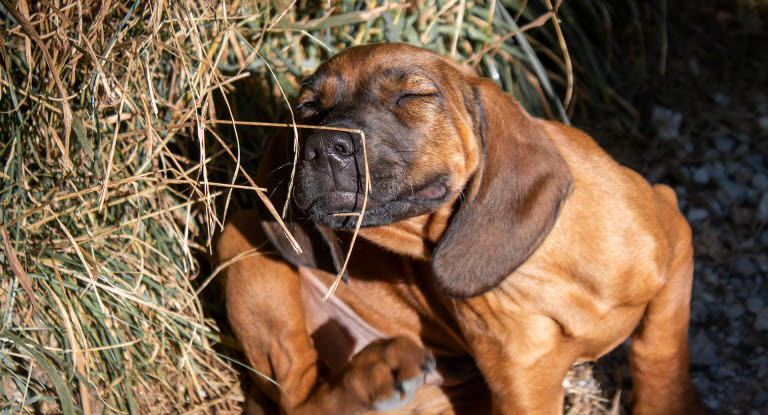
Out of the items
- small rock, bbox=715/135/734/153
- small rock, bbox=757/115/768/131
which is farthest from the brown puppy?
small rock, bbox=757/115/768/131

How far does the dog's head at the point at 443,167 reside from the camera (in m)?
2.43

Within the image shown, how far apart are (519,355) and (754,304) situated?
1465 mm

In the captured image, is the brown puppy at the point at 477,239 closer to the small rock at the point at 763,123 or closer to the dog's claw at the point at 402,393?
the dog's claw at the point at 402,393

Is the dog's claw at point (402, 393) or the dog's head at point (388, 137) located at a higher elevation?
the dog's head at point (388, 137)

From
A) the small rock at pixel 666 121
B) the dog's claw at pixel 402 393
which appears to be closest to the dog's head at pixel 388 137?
the dog's claw at pixel 402 393

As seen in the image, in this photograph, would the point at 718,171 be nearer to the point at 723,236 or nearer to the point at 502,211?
the point at 723,236

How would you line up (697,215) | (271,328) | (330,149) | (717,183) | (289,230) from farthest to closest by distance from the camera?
(717,183) → (697,215) → (271,328) → (289,230) → (330,149)

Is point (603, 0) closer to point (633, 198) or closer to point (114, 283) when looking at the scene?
point (633, 198)

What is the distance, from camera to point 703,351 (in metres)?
3.35

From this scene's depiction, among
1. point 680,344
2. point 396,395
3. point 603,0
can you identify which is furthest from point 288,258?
point 603,0

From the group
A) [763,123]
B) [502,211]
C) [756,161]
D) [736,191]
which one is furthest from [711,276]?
[502,211]

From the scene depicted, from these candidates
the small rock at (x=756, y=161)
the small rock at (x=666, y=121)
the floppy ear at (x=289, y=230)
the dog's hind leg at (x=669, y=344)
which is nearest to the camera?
the dog's hind leg at (x=669, y=344)

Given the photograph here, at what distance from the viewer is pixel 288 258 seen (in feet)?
9.98

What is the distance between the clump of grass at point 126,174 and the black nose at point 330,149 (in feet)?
2.09
